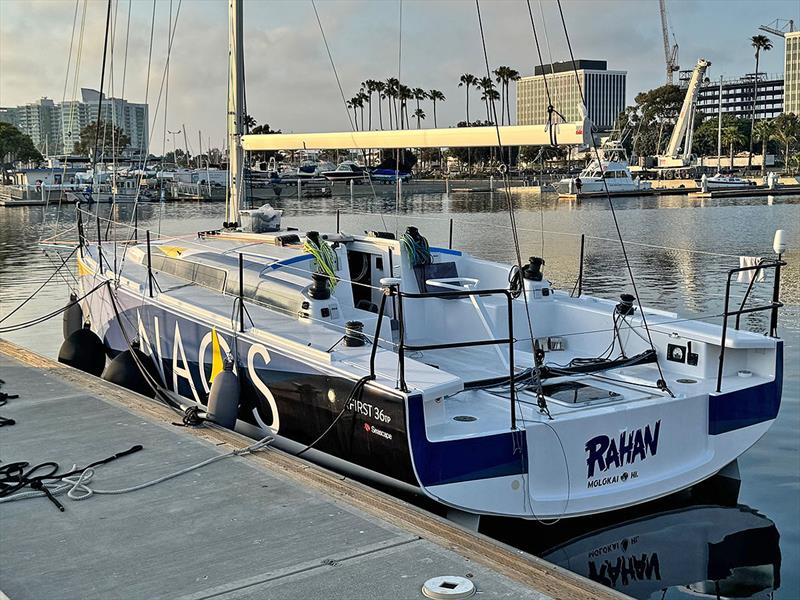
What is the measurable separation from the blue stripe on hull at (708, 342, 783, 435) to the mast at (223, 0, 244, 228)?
7.61m

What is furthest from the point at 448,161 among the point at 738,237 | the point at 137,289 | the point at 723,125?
the point at 137,289

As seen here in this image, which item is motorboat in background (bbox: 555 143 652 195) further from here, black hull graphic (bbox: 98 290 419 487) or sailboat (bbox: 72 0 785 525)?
black hull graphic (bbox: 98 290 419 487)

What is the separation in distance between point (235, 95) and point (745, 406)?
8.14 meters

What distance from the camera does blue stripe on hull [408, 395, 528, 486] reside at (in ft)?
21.1

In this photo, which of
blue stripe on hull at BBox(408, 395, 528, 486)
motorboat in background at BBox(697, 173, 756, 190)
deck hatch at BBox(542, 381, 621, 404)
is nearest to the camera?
blue stripe on hull at BBox(408, 395, 528, 486)

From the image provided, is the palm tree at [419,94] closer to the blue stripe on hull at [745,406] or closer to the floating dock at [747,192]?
the floating dock at [747,192]

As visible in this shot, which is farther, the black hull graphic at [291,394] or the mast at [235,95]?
the mast at [235,95]

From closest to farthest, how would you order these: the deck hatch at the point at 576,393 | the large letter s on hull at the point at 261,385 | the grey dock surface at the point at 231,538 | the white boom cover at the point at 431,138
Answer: the grey dock surface at the point at 231,538 < the deck hatch at the point at 576,393 < the large letter s on hull at the point at 261,385 < the white boom cover at the point at 431,138

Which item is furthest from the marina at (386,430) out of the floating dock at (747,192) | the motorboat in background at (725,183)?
the motorboat in background at (725,183)

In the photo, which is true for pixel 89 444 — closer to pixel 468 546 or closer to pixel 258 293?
pixel 258 293

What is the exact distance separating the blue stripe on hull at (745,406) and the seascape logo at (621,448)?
2.16 feet

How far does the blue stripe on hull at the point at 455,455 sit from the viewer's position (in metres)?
6.43

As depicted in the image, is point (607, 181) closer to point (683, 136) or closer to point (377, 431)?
point (683, 136)

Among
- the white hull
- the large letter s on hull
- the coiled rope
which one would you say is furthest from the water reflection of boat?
the coiled rope
